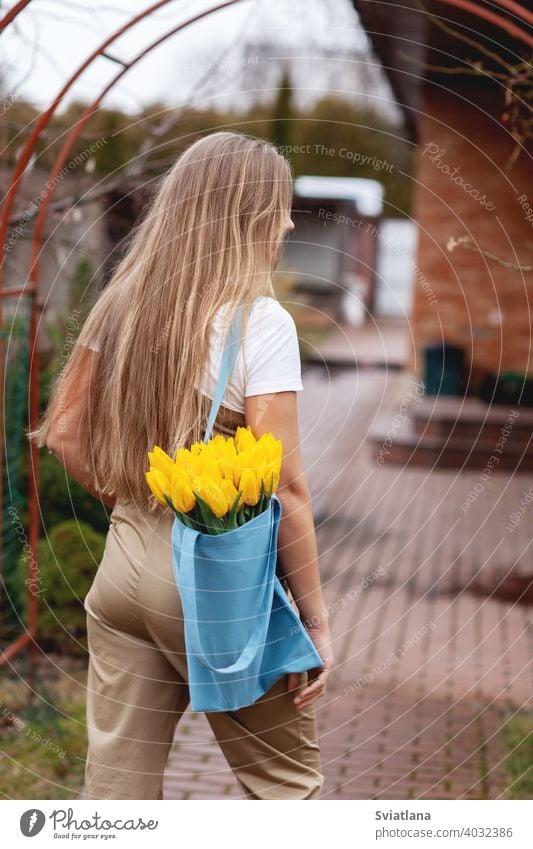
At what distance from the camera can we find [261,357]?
1952 mm

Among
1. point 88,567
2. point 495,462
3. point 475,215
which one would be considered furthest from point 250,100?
point 88,567

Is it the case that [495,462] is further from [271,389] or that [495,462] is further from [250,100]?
[250,100]

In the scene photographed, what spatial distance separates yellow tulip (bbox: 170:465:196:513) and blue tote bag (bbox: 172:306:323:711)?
5 cm

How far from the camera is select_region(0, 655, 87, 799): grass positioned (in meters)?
3.49

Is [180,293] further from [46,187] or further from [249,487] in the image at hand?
[46,187]

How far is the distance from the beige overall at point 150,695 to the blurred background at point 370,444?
98cm

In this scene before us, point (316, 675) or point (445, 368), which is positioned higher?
point (445, 368)

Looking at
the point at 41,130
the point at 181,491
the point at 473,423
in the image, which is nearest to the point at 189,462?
the point at 181,491

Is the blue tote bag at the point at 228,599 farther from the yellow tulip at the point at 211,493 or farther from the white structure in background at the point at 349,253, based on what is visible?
the white structure in background at the point at 349,253

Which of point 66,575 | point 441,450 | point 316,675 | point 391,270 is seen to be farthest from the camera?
point 391,270

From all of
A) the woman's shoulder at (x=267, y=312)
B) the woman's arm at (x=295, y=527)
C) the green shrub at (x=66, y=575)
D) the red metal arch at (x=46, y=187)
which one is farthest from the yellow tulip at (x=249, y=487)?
the green shrub at (x=66, y=575)

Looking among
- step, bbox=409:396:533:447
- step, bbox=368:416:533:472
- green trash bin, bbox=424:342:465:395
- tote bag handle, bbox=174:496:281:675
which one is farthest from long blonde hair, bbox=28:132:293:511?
green trash bin, bbox=424:342:465:395

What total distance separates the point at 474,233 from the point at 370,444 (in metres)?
2.56
